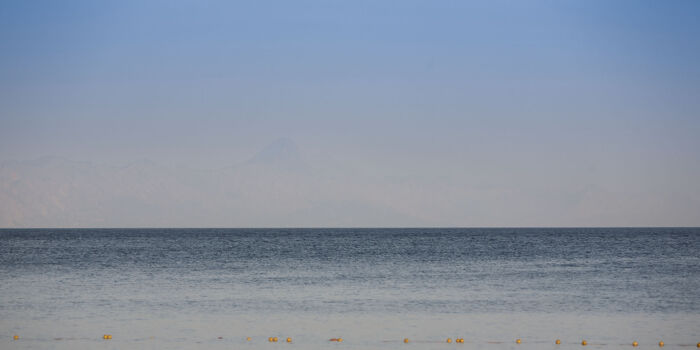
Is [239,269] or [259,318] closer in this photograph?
[259,318]

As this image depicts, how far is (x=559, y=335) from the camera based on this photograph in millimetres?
22453

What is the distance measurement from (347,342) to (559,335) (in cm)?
652

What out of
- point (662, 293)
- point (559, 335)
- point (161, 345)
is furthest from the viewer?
point (662, 293)

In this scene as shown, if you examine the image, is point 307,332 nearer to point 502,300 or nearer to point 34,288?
point 502,300

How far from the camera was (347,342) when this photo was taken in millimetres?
21422

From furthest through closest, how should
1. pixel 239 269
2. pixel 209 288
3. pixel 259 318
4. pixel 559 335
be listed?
pixel 239 269
pixel 209 288
pixel 259 318
pixel 559 335

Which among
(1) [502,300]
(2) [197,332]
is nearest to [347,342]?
(2) [197,332]

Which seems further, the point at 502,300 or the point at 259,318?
the point at 502,300

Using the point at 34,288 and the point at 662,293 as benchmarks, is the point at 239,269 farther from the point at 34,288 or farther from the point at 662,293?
the point at 662,293

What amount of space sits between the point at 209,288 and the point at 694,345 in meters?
22.2

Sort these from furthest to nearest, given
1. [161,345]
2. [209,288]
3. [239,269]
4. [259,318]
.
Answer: [239,269], [209,288], [259,318], [161,345]

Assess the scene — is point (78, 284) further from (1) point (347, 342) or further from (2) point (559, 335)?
(2) point (559, 335)

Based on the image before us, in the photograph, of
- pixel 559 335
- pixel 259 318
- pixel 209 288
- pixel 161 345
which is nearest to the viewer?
pixel 161 345

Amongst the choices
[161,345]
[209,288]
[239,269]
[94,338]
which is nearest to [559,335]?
[161,345]
